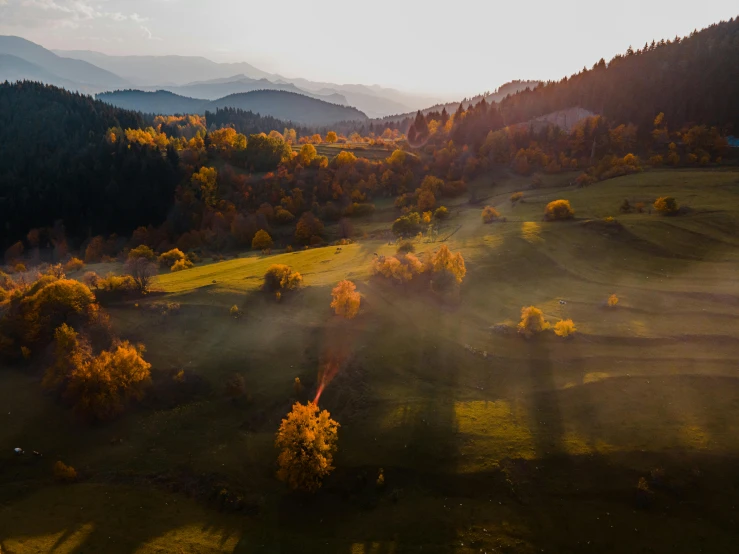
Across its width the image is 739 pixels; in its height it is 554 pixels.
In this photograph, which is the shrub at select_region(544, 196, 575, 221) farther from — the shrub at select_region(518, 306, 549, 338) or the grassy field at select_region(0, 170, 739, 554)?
the shrub at select_region(518, 306, 549, 338)

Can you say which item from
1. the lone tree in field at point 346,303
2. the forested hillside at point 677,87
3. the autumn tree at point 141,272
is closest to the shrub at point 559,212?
the lone tree in field at point 346,303

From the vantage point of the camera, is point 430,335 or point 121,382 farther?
point 430,335

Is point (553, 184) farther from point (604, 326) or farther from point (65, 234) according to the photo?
point (65, 234)

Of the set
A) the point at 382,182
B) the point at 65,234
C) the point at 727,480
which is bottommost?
the point at 65,234

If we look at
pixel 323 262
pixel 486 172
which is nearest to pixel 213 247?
pixel 323 262

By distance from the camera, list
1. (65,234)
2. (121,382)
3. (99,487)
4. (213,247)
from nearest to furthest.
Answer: (99,487) < (121,382) < (213,247) < (65,234)

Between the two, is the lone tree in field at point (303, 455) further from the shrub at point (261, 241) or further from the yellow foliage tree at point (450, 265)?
the shrub at point (261, 241)
